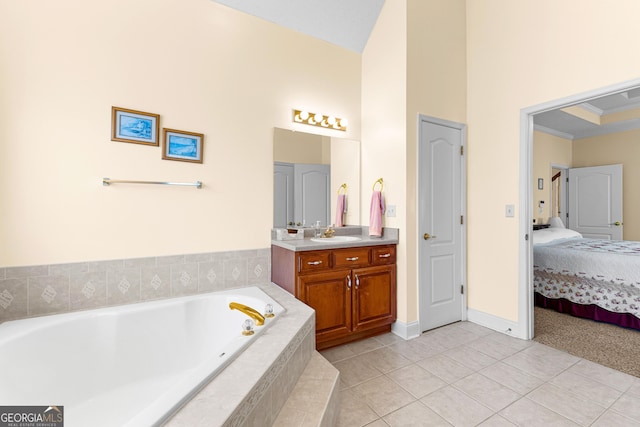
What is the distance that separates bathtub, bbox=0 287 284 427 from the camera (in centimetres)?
143

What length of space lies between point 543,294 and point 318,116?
3.28 meters

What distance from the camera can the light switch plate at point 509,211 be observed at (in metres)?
2.70

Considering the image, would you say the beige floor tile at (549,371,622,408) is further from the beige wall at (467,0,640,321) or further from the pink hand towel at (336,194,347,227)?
the pink hand towel at (336,194,347,227)

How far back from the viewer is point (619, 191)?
4.97 meters

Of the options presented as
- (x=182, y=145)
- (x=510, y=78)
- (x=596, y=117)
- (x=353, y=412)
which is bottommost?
(x=353, y=412)

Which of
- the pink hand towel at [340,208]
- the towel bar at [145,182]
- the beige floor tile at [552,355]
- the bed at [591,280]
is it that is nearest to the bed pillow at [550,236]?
the bed at [591,280]

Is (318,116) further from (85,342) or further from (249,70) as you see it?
(85,342)

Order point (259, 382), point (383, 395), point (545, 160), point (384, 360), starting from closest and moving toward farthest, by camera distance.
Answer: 1. point (259, 382)
2. point (383, 395)
3. point (384, 360)
4. point (545, 160)

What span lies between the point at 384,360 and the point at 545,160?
196 inches

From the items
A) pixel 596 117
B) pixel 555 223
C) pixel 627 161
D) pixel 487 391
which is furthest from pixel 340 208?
pixel 627 161

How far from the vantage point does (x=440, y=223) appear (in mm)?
2904

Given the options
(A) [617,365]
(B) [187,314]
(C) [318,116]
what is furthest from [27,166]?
(A) [617,365]

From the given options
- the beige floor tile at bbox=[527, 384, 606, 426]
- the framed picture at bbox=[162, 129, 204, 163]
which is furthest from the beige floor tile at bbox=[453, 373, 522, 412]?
the framed picture at bbox=[162, 129, 204, 163]

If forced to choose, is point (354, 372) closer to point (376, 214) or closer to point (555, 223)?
point (376, 214)
